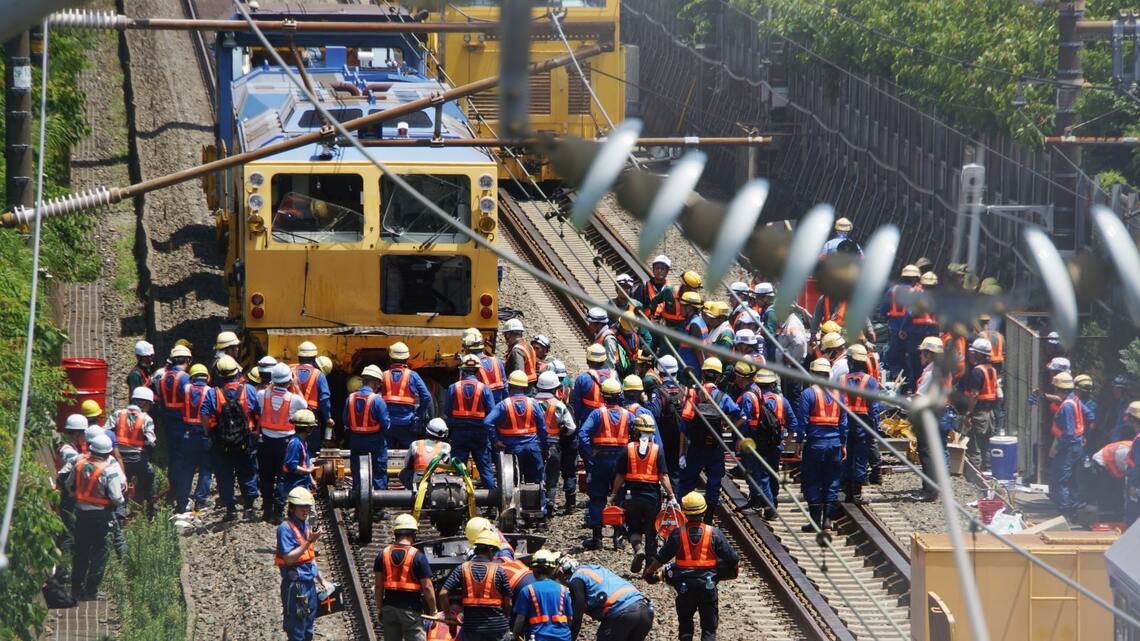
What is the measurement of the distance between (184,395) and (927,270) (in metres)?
8.51

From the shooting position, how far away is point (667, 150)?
3231cm

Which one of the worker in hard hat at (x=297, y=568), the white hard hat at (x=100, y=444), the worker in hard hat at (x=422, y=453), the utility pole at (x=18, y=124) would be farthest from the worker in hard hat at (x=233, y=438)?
the worker in hard hat at (x=297, y=568)

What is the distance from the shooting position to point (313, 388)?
57.6 ft

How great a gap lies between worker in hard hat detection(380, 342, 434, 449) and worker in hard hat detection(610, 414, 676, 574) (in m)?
2.20

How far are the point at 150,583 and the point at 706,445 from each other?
193 inches

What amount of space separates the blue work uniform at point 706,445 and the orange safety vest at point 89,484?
5.01 metres

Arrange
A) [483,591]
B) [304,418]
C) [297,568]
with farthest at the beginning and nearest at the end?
1. [304,418]
2. [297,568]
3. [483,591]

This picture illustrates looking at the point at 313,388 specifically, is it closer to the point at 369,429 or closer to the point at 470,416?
the point at 369,429

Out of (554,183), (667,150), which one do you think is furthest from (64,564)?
(667,150)

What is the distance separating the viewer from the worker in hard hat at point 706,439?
16.7 m

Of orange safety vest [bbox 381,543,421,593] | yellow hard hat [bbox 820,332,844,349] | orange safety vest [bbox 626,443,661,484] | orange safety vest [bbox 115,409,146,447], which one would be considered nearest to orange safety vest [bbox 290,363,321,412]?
orange safety vest [bbox 115,409,146,447]

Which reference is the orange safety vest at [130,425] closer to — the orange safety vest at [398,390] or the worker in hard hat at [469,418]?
the orange safety vest at [398,390]

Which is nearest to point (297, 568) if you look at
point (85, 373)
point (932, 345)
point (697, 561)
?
point (697, 561)

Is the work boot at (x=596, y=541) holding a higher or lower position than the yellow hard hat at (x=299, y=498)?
lower
